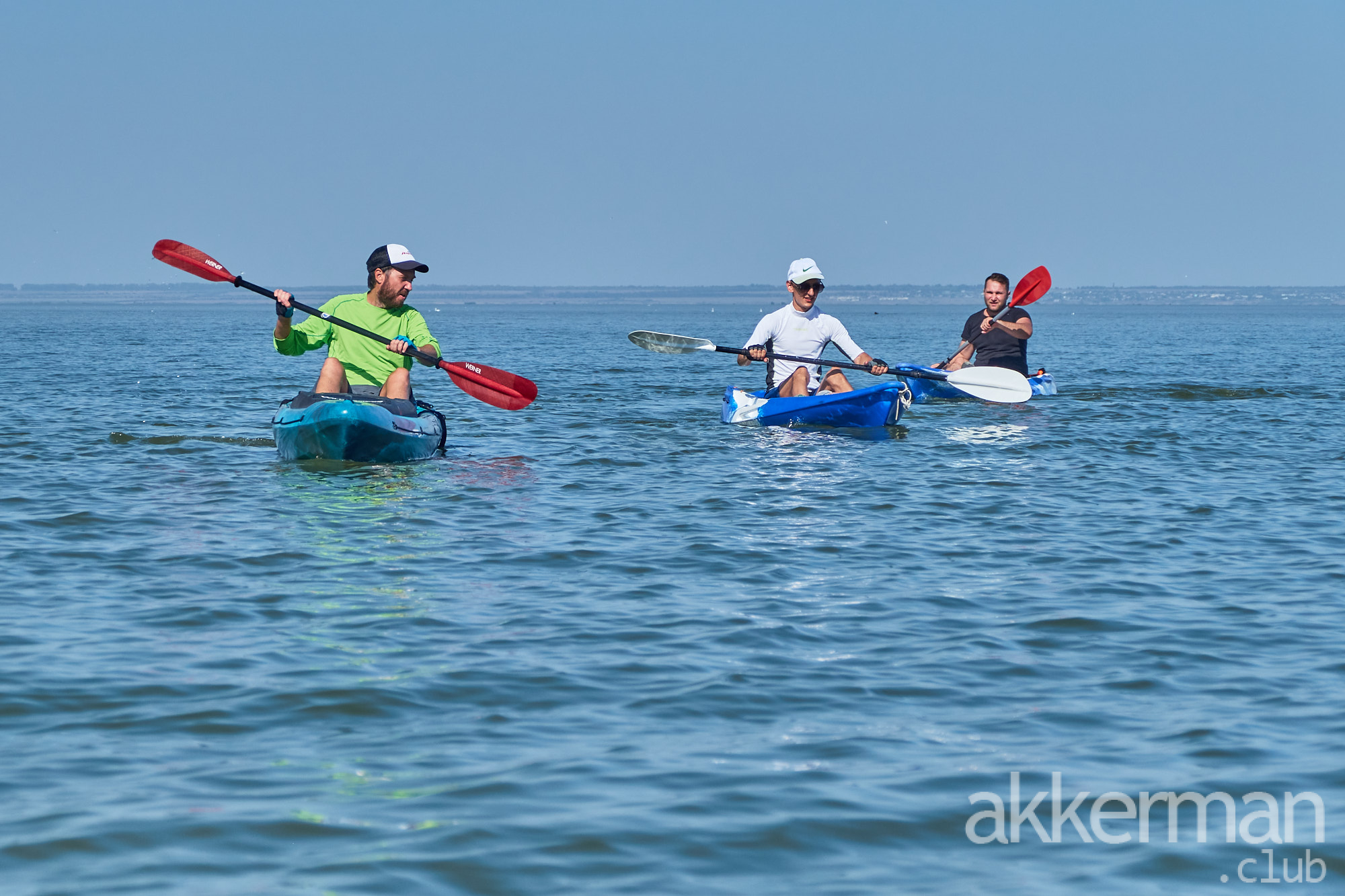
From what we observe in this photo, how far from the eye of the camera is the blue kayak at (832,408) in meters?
15.8

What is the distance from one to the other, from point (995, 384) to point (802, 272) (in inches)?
173

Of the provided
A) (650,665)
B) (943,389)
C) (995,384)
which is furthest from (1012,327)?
(650,665)

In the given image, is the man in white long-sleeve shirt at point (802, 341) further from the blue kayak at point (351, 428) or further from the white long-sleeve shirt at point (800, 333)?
the blue kayak at point (351, 428)

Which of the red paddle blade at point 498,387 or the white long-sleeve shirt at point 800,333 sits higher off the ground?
the white long-sleeve shirt at point 800,333

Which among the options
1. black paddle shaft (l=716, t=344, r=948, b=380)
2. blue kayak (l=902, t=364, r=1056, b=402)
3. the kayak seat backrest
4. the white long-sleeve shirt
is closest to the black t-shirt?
blue kayak (l=902, t=364, r=1056, b=402)

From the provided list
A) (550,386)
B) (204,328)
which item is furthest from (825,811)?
(204,328)

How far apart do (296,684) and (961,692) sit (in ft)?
9.18

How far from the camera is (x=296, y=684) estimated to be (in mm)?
6145

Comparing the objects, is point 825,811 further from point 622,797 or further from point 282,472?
point 282,472

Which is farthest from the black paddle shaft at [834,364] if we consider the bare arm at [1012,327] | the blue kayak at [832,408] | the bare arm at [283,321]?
the bare arm at [283,321]

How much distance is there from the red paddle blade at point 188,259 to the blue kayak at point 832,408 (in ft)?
19.3

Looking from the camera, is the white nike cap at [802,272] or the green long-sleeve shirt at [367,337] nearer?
the green long-sleeve shirt at [367,337]

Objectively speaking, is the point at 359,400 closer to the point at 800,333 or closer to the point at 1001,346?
the point at 800,333

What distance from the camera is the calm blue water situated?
14.7 ft
